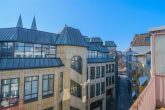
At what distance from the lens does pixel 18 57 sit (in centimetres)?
1253

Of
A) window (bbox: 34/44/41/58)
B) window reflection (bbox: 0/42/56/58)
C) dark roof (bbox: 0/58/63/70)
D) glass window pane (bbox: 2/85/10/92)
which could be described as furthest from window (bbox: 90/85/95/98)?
glass window pane (bbox: 2/85/10/92)

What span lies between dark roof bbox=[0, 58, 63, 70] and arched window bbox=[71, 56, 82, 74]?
198 cm

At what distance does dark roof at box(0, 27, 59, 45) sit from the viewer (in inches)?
508

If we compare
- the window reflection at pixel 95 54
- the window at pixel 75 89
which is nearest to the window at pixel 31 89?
the window at pixel 75 89

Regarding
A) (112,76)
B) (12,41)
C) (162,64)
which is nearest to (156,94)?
(162,64)

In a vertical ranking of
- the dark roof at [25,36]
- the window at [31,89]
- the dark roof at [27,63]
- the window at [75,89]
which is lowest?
the window at [75,89]

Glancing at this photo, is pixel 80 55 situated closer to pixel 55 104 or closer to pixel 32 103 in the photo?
pixel 55 104

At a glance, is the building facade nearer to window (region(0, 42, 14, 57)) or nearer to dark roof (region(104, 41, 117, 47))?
window (region(0, 42, 14, 57))

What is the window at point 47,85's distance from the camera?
13.5 meters

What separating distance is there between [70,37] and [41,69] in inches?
254

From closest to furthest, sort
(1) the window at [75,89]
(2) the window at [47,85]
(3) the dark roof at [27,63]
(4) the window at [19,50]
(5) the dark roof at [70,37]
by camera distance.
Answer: (3) the dark roof at [27,63] → (4) the window at [19,50] → (2) the window at [47,85] → (5) the dark roof at [70,37] → (1) the window at [75,89]

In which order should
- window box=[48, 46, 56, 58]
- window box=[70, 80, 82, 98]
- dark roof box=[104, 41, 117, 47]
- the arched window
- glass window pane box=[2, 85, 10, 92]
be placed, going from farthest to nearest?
1. dark roof box=[104, 41, 117, 47]
2. the arched window
3. window box=[70, 80, 82, 98]
4. window box=[48, 46, 56, 58]
5. glass window pane box=[2, 85, 10, 92]

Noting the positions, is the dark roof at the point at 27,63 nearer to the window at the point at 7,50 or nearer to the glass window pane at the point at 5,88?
the window at the point at 7,50

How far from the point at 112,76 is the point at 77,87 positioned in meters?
Answer: 18.8
